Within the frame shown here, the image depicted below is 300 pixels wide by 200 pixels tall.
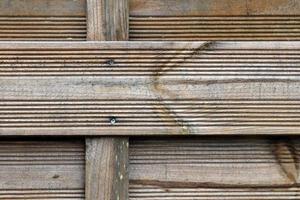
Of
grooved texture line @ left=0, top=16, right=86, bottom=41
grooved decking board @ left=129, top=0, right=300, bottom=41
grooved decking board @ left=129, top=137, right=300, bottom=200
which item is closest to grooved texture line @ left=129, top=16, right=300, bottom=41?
grooved decking board @ left=129, top=0, right=300, bottom=41

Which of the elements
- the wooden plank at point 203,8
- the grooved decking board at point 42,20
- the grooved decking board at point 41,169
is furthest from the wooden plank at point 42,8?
the grooved decking board at point 41,169

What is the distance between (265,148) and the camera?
1.21 m

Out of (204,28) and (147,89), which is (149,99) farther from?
(204,28)

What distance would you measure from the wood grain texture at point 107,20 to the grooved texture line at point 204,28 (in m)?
0.03

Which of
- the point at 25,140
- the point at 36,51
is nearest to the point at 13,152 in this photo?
the point at 25,140

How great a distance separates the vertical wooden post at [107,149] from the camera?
1165 mm

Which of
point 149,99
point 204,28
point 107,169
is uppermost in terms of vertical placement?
point 204,28

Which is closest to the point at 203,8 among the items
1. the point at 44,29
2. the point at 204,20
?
the point at 204,20

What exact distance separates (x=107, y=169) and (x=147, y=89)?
0.73 ft

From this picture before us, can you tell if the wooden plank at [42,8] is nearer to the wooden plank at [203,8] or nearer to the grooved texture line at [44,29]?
the grooved texture line at [44,29]

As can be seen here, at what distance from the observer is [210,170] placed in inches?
47.4

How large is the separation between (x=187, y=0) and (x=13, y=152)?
23.4 inches

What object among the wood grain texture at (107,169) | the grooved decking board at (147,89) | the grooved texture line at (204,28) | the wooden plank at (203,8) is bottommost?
the wood grain texture at (107,169)

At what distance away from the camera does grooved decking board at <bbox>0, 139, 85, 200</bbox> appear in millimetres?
1186
